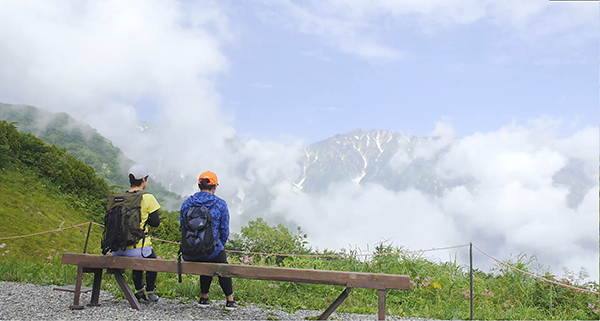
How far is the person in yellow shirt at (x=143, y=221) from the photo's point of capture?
585 centimetres

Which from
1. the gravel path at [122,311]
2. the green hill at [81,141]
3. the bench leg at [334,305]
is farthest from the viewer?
the green hill at [81,141]

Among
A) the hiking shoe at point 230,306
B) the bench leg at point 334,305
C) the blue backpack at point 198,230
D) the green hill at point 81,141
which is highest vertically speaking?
the green hill at point 81,141

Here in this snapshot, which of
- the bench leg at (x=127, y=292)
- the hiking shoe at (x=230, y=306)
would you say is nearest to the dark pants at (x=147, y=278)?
the bench leg at (x=127, y=292)

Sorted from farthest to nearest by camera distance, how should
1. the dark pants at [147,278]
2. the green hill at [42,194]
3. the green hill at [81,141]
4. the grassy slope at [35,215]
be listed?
the green hill at [81,141]
the green hill at [42,194]
the grassy slope at [35,215]
the dark pants at [147,278]

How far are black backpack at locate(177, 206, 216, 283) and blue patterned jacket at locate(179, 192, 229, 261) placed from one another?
0.05 m

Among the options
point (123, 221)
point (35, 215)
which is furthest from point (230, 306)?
point (35, 215)

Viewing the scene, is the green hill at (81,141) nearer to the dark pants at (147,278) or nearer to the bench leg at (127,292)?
the dark pants at (147,278)

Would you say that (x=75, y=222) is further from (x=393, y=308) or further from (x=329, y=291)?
(x=393, y=308)

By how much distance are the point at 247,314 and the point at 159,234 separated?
8.97m

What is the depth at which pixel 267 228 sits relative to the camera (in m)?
11.9

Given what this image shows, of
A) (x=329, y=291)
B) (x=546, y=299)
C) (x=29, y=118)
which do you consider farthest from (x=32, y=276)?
(x=29, y=118)

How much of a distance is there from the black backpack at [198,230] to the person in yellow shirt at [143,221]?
1.58ft

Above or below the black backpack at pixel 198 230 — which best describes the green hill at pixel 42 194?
above

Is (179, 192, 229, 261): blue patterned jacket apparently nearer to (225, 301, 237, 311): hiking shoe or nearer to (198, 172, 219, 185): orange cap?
(198, 172, 219, 185): orange cap
